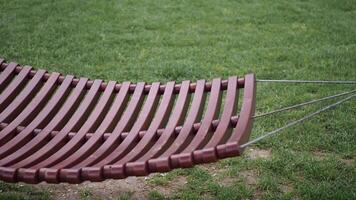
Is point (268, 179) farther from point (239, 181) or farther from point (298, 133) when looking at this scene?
point (298, 133)

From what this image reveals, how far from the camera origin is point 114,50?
19.2ft

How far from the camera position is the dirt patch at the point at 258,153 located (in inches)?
150

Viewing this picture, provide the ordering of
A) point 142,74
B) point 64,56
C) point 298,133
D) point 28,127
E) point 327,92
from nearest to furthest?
point 28,127, point 298,133, point 327,92, point 142,74, point 64,56

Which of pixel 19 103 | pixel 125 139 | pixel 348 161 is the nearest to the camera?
pixel 125 139

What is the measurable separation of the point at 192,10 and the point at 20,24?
241 cm

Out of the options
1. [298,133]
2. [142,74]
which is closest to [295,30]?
[142,74]

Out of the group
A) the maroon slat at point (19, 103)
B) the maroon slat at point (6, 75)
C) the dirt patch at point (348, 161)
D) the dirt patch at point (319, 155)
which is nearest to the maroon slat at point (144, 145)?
the maroon slat at point (19, 103)

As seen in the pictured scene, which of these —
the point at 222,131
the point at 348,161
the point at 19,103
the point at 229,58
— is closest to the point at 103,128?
the point at 19,103

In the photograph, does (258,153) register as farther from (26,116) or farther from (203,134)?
(26,116)

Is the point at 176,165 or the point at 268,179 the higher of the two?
the point at 176,165

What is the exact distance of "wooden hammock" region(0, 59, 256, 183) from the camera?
96.2 inches

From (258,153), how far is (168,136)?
1310mm

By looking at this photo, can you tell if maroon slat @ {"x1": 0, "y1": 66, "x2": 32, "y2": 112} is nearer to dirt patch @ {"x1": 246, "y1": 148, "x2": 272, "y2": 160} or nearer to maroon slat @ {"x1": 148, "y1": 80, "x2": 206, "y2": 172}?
maroon slat @ {"x1": 148, "y1": 80, "x2": 206, "y2": 172}

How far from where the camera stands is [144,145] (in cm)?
271
